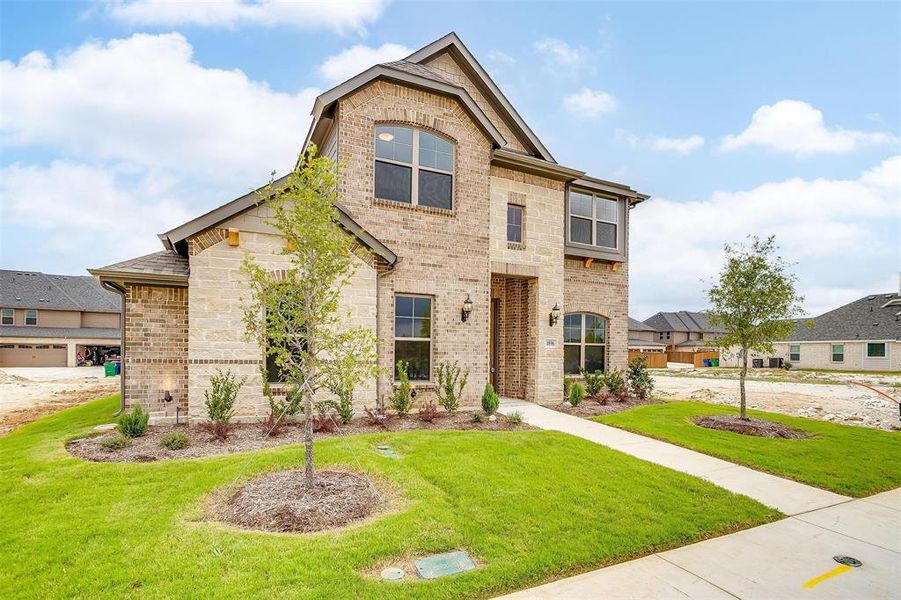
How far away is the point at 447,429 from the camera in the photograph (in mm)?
9117

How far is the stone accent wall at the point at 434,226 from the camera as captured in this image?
1059 centimetres

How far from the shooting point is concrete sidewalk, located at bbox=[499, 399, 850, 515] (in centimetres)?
599

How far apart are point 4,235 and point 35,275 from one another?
2785cm

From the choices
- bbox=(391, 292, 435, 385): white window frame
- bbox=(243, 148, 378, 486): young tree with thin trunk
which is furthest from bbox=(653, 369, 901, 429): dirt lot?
bbox=(243, 148, 378, 486): young tree with thin trunk

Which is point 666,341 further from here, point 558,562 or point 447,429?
point 558,562

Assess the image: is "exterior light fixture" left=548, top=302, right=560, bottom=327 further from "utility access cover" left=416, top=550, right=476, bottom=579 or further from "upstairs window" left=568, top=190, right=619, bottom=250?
"utility access cover" left=416, top=550, right=476, bottom=579

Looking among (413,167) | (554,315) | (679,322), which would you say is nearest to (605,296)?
(554,315)

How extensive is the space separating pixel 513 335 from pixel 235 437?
27.8 ft

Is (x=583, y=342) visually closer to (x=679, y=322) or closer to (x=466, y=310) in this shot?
(x=466, y=310)

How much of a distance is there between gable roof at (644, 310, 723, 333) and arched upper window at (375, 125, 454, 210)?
5553 centimetres

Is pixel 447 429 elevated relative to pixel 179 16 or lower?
lower

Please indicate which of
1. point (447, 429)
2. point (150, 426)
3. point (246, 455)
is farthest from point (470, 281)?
point (150, 426)

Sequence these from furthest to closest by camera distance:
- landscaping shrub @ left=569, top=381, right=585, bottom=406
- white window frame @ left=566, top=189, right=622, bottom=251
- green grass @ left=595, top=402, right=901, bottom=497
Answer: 1. white window frame @ left=566, top=189, right=622, bottom=251
2. landscaping shrub @ left=569, top=381, right=585, bottom=406
3. green grass @ left=595, top=402, right=901, bottom=497

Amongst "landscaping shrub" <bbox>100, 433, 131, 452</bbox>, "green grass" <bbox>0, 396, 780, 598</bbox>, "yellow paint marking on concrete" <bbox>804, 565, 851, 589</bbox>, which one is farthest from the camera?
"landscaping shrub" <bbox>100, 433, 131, 452</bbox>
